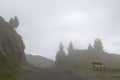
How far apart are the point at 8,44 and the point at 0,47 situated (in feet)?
24.2

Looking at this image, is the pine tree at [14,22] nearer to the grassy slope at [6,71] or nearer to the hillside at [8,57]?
the hillside at [8,57]

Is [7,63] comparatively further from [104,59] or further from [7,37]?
[104,59]

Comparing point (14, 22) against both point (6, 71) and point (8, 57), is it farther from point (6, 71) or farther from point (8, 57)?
point (6, 71)

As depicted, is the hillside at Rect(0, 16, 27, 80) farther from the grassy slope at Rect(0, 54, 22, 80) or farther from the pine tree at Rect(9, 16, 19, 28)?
the pine tree at Rect(9, 16, 19, 28)

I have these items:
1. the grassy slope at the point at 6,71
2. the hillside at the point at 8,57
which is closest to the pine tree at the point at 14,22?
the hillside at the point at 8,57

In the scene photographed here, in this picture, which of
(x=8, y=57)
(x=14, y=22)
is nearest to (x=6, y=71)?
(x=8, y=57)

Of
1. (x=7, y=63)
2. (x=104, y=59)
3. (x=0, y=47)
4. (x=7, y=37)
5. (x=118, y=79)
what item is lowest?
(x=118, y=79)

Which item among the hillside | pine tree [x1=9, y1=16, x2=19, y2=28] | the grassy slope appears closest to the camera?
the grassy slope

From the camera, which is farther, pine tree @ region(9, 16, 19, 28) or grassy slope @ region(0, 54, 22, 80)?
pine tree @ region(9, 16, 19, 28)

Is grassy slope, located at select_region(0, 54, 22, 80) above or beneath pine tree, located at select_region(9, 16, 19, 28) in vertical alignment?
beneath

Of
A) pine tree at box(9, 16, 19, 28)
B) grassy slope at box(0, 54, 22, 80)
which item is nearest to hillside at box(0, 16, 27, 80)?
grassy slope at box(0, 54, 22, 80)

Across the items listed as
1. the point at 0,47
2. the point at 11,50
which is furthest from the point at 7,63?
the point at 11,50

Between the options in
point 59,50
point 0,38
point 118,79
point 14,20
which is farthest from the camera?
point 59,50

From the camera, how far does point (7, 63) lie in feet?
193
